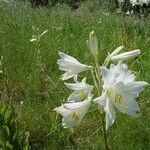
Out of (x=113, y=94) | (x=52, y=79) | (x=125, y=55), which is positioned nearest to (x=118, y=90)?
(x=113, y=94)

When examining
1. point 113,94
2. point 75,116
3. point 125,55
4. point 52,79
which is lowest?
point 52,79

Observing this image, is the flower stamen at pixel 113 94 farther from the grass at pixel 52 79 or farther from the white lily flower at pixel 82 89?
the grass at pixel 52 79

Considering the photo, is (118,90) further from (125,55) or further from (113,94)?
(125,55)

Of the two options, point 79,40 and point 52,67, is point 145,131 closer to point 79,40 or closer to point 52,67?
point 52,67

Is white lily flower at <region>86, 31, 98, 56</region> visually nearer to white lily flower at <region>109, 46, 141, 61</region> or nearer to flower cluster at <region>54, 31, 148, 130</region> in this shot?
flower cluster at <region>54, 31, 148, 130</region>

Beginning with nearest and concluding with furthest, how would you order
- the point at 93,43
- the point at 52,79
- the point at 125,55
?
1. the point at 93,43
2. the point at 125,55
3. the point at 52,79

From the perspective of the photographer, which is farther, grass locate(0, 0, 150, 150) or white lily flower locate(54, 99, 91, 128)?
grass locate(0, 0, 150, 150)

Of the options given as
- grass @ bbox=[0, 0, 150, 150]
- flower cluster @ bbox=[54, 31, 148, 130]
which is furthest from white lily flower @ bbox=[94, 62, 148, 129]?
grass @ bbox=[0, 0, 150, 150]
